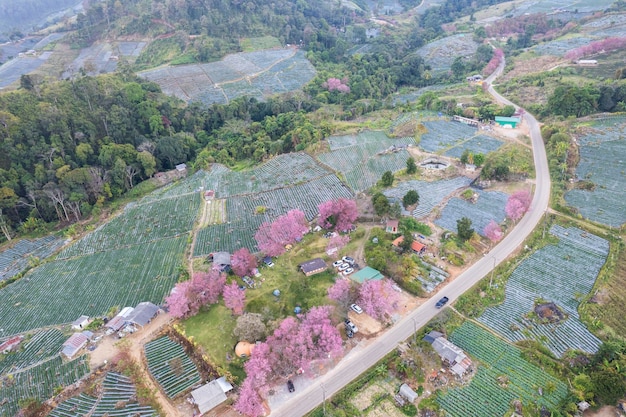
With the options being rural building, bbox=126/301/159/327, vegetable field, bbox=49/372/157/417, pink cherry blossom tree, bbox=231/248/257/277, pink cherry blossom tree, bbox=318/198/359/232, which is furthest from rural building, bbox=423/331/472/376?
rural building, bbox=126/301/159/327

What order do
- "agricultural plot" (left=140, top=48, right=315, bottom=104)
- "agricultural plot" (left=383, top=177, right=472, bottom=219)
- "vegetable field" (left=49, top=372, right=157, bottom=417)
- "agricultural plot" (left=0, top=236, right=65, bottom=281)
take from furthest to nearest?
"agricultural plot" (left=140, top=48, right=315, bottom=104)
"agricultural plot" (left=383, top=177, right=472, bottom=219)
"agricultural plot" (left=0, top=236, right=65, bottom=281)
"vegetable field" (left=49, top=372, right=157, bottom=417)

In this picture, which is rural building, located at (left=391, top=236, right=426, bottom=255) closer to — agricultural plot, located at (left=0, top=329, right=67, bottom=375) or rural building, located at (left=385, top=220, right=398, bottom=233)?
rural building, located at (left=385, top=220, right=398, bottom=233)

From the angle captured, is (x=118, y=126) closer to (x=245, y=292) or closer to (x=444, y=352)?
(x=245, y=292)

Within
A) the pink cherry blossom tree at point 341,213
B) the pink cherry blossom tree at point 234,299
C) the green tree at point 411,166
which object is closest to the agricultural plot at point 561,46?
the green tree at point 411,166

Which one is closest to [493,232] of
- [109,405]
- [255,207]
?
[255,207]

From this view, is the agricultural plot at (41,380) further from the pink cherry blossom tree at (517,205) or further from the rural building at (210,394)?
the pink cherry blossom tree at (517,205)
